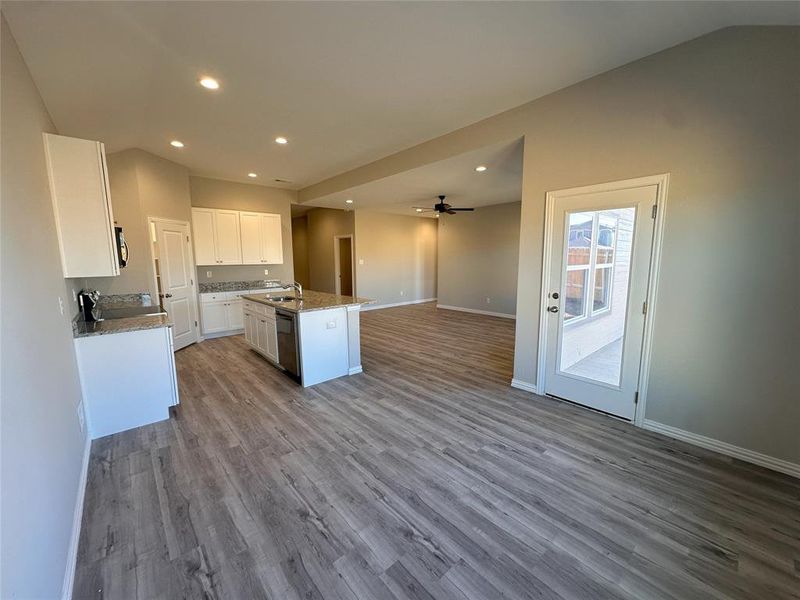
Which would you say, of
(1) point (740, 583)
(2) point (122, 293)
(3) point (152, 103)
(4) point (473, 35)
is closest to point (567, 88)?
(4) point (473, 35)

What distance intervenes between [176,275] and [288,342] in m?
2.58

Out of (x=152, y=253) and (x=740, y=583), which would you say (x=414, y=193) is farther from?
(x=740, y=583)

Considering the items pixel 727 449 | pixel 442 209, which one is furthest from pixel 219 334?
pixel 727 449

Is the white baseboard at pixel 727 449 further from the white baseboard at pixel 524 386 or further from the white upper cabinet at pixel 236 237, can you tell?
the white upper cabinet at pixel 236 237

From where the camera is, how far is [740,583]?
1.48m

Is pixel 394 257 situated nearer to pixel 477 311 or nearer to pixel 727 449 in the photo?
pixel 477 311

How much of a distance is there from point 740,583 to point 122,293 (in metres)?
6.15

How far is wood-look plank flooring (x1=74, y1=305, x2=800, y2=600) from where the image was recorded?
58.8 inches

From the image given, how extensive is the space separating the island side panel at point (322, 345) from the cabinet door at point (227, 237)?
3287mm

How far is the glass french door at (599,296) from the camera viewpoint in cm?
266

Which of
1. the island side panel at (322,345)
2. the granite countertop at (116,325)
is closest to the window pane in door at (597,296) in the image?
the island side panel at (322,345)

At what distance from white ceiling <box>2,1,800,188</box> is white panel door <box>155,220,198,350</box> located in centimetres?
150

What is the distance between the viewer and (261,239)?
637 centimetres

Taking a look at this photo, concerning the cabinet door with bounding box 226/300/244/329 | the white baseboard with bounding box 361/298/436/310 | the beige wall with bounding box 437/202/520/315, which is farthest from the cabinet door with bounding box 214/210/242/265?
the beige wall with bounding box 437/202/520/315
